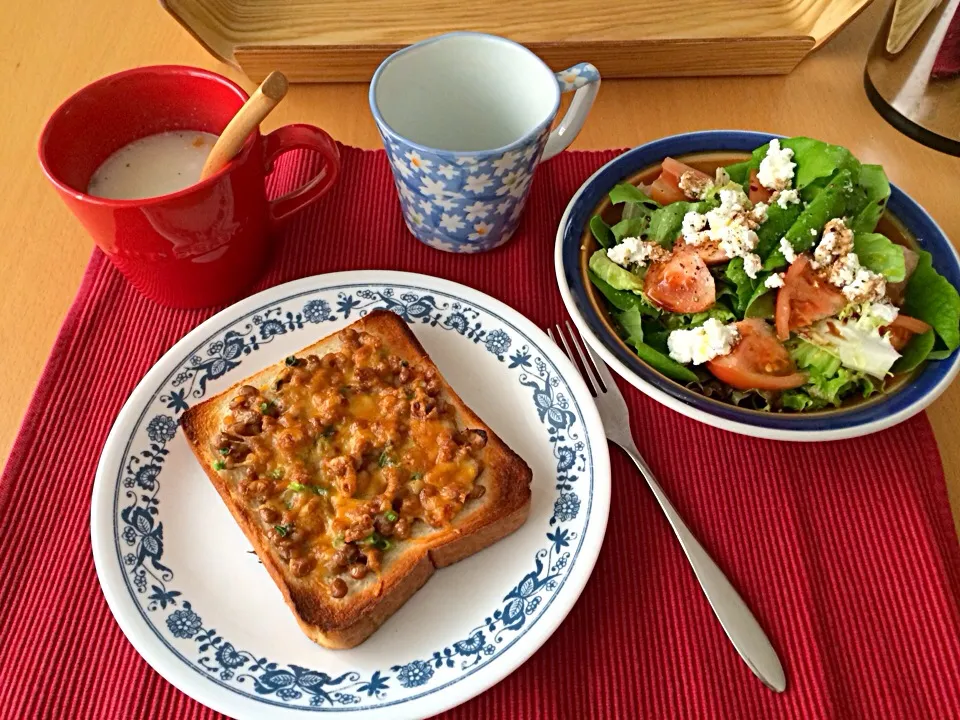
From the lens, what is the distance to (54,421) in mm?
1327

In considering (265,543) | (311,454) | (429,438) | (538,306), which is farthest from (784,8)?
(265,543)

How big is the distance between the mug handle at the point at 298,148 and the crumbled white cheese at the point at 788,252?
901 millimetres

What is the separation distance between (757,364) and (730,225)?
27 centimetres

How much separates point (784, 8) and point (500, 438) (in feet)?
4.78

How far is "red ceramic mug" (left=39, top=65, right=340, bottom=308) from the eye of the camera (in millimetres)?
1248

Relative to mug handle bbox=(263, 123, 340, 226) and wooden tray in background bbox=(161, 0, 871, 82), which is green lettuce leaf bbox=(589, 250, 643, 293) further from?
wooden tray in background bbox=(161, 0, 871, 82)

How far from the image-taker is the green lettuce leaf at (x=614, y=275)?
1.39 metres

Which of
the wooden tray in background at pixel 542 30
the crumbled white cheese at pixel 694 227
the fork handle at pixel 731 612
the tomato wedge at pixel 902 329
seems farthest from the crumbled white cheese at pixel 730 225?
the wooden tray in background at pixel 542 30

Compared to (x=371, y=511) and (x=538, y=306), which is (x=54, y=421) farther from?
(x=538, y=306)

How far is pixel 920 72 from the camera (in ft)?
5.75

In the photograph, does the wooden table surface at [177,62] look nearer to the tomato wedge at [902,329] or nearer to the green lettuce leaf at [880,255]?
the tomato wedge at [902,329]

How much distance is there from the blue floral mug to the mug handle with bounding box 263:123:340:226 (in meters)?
0.14

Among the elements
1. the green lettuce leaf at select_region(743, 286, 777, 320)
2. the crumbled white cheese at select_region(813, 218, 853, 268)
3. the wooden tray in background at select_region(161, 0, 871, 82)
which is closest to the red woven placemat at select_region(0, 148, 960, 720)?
the green lettuce leaf at select_region(743, 286, 777, 320)

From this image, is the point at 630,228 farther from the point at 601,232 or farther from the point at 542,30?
the point at 542,30
